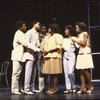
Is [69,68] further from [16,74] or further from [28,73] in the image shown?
[16,74]

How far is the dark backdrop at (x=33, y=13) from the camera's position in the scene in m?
9.05

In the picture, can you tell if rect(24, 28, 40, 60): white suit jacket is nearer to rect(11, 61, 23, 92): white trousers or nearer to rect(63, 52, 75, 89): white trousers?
rect(11, 61, 23, 92): white trousers

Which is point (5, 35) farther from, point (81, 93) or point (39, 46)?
point (81, 93)

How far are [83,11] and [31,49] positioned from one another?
3172 mm

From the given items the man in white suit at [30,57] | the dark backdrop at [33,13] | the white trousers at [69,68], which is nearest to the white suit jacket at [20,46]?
the man in white suit at [30,57]

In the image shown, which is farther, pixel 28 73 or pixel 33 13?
pixel 33 13

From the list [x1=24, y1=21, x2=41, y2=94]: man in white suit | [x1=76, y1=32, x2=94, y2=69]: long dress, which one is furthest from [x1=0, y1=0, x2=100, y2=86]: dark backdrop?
[x1=76, y1=32, x2=94, y2=69]: long dress

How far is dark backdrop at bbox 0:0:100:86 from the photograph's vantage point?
9.05 meters

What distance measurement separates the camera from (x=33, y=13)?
9539mm

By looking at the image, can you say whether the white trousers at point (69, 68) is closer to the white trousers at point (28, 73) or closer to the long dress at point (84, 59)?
the long dress at point (84, 59)

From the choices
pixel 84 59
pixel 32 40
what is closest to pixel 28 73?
pixel 32 40

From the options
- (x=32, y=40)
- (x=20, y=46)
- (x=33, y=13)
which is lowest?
(x=20, y=46)

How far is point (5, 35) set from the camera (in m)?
9.75

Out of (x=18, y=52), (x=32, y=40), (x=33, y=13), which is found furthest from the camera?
(x=33, y=13)
